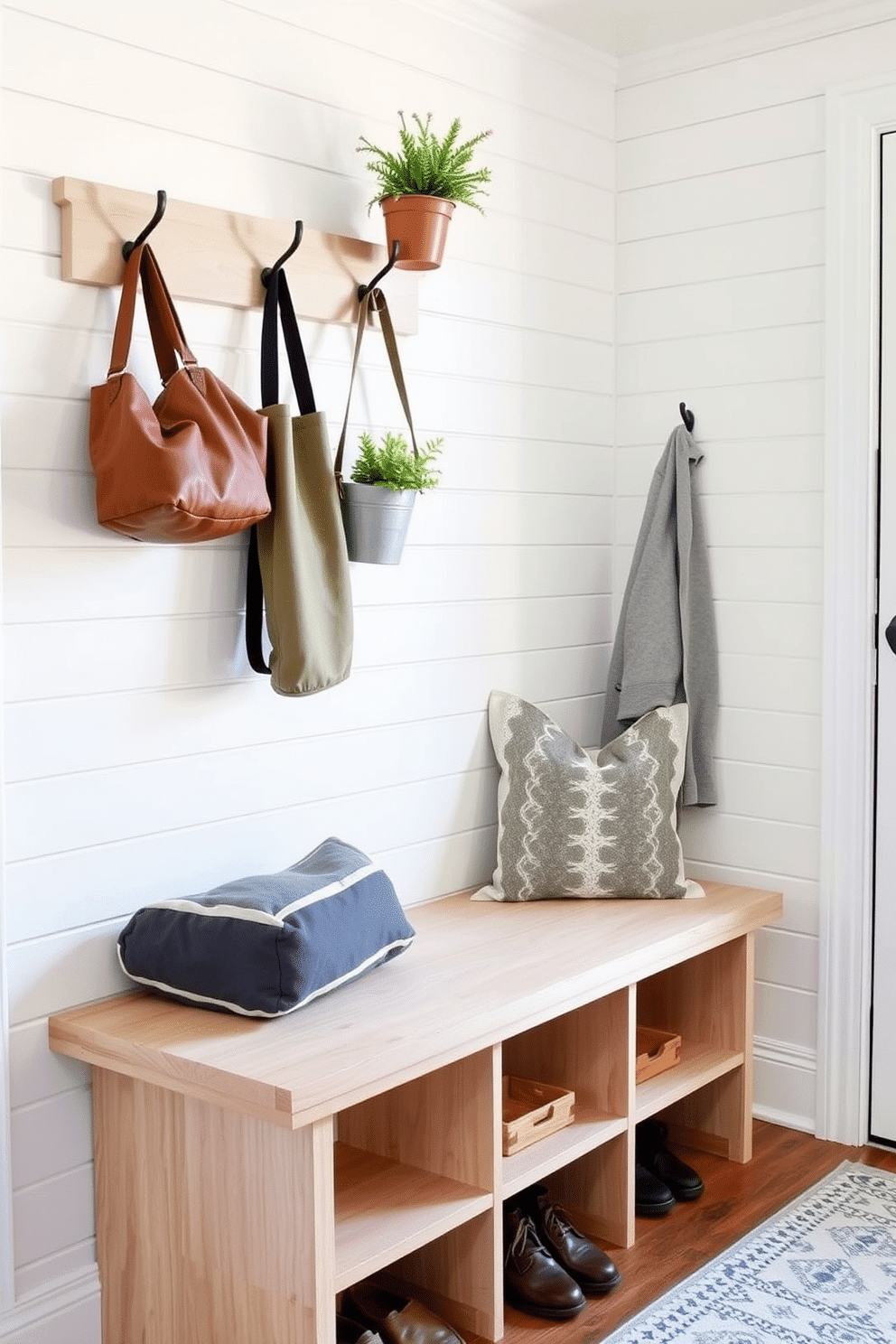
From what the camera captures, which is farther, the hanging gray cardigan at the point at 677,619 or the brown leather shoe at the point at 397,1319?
the hanging gray cardigan at the point at 677,619

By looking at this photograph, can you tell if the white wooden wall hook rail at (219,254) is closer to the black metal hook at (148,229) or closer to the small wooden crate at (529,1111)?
the black metal hook at (148,229)

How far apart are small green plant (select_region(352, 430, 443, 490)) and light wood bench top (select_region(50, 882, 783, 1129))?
2.68 ft

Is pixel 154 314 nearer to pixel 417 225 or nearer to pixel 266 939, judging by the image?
pixel 417 225

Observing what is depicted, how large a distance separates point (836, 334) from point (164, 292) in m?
1.42

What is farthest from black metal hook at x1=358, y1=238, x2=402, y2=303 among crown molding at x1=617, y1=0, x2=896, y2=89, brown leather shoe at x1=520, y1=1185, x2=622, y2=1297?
brown leather shoe at x1=520, y1=1185, x2=622, y2=1297

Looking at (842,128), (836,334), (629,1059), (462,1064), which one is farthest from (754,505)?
(462,1064)

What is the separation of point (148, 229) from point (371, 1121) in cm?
148

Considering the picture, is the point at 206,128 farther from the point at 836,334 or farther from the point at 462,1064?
the point at 462,1064

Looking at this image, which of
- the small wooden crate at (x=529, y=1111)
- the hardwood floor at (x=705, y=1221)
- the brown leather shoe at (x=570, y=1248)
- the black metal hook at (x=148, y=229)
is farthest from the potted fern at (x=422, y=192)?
the hardwood floor at (x=705, y=1221)

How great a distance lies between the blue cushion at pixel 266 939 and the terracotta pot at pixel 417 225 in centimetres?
108

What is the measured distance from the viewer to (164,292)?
80.8 inches

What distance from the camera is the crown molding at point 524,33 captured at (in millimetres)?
2666

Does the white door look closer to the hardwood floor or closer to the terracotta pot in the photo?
the hardwood floor

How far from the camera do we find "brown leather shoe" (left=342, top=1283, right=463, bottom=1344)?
2084 millimetres
